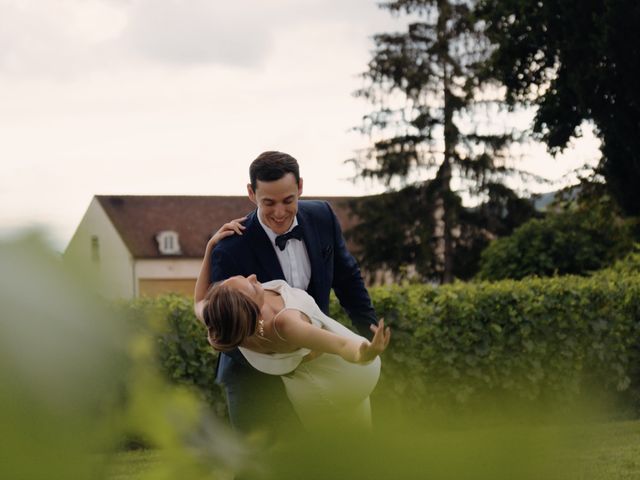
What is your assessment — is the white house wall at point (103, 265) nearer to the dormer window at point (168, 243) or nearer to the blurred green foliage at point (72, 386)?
the blurred green foliage at point (72, 386)

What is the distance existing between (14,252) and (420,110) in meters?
33.4

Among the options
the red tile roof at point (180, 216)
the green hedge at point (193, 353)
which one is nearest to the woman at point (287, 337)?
the green hedge at point (193, 353)

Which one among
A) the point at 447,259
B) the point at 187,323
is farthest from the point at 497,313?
the point at 447,259

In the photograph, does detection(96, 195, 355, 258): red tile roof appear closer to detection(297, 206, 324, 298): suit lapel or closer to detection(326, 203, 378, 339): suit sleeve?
detection(326, 203, 378, 339): suit sleeve

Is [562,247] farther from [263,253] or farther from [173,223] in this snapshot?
[173,223]

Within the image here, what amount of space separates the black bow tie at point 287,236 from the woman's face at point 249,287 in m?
0.54

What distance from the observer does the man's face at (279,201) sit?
147 inches

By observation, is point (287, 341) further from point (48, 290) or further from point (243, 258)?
point (48, 290)

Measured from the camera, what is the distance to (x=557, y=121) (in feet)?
69.1

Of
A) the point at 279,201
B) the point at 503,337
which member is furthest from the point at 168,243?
the point at 279,201

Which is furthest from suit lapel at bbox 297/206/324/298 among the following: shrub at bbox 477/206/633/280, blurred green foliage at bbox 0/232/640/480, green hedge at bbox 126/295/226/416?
shrub at bbox 477/206/633/280

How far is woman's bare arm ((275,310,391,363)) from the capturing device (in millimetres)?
2779

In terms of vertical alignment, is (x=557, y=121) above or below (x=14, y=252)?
above

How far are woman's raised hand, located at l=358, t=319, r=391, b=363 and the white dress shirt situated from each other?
134cm
